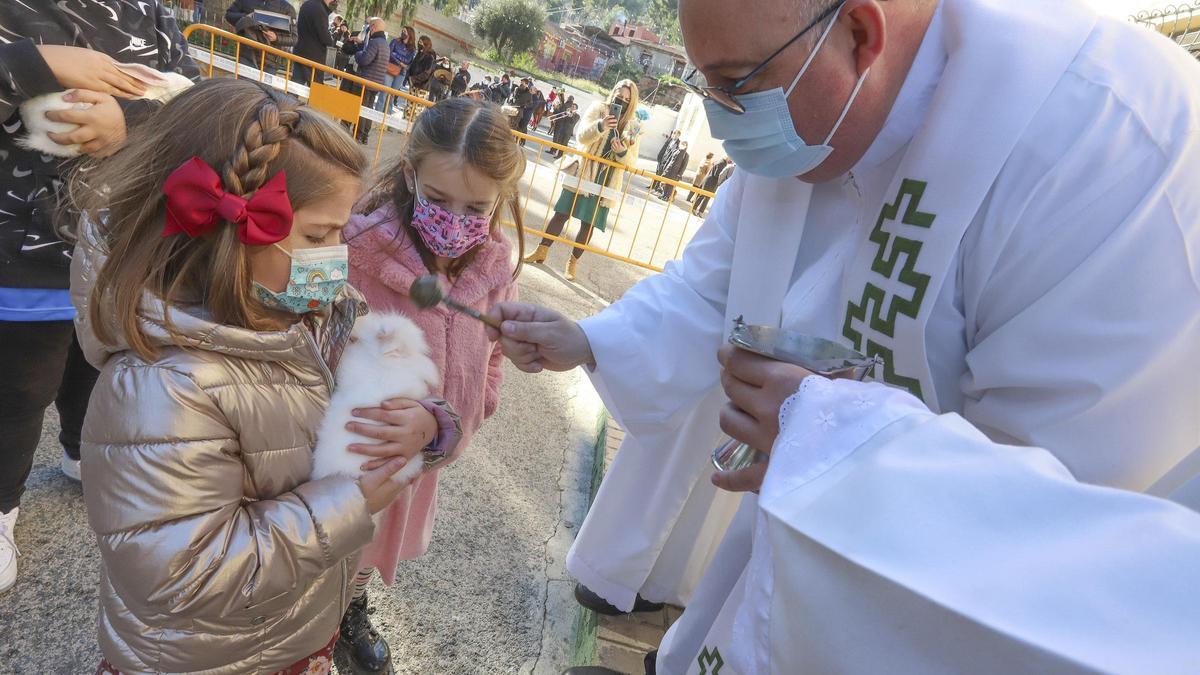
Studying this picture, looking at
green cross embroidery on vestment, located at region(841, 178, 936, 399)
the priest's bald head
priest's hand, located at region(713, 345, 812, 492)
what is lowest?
priest's hand, located at region(713, 345, 812, 492)

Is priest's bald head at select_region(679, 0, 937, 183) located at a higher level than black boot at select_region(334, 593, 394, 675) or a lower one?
higher

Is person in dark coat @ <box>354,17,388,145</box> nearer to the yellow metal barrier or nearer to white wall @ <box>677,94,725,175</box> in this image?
the yellow metal barrier

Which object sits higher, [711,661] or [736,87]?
[736,87]

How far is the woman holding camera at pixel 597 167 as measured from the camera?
289 inches

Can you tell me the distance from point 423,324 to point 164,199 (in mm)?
782

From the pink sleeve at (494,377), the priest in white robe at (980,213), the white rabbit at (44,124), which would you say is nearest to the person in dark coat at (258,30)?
the white rabbit at (44,124)

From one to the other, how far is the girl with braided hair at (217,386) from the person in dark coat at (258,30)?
846 cm

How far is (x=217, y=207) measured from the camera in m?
1.18

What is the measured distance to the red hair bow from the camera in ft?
3.84

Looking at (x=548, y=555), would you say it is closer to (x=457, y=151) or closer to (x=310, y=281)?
(x=457, y=151)

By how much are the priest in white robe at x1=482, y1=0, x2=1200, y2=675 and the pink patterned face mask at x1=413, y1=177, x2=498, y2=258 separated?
9.2 inches

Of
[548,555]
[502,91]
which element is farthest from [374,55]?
[502,91]

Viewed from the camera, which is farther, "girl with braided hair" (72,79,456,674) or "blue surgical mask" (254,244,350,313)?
"blue surgical mask" (254,244,350,313)

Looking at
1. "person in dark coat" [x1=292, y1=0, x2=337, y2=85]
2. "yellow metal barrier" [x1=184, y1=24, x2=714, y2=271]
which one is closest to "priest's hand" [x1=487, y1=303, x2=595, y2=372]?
"yellow metal barrier" [x1=184, y1=24, x2=714, y2=271]
